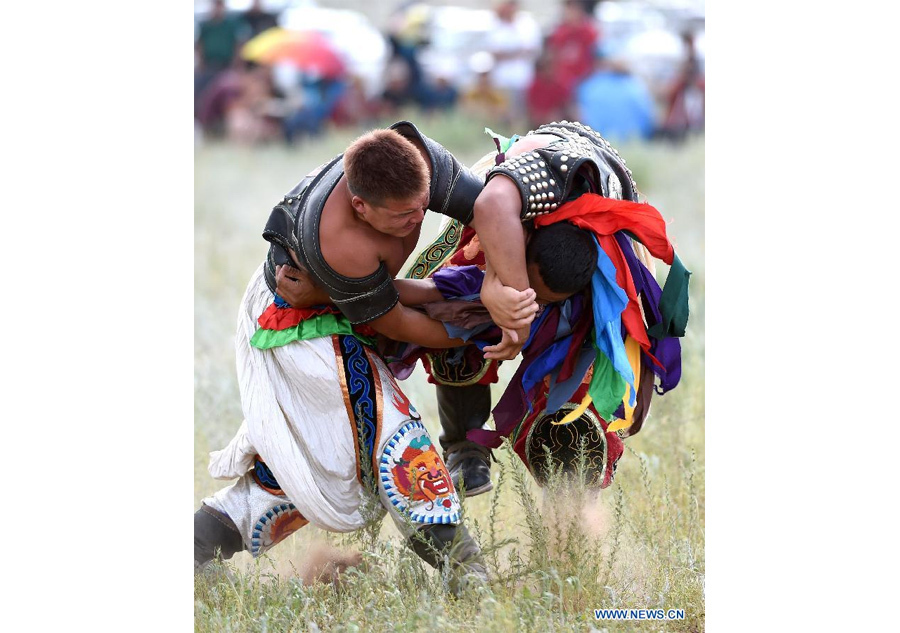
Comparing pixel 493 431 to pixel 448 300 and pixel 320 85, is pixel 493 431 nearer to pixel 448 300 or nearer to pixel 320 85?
pixel 448 300

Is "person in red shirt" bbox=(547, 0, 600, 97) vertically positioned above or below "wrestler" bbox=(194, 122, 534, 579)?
above

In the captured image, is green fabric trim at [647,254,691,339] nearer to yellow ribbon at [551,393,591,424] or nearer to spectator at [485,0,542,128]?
yellow ribbon at [551,393,591,424]

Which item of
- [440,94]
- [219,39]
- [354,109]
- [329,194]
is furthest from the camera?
[219,39]

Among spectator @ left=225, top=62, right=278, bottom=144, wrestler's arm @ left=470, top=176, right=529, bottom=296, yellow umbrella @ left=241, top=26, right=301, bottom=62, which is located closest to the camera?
wrestler's arm @ left=470, top=176, right=529, bottom=296

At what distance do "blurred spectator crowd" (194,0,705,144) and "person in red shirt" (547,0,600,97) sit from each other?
0.04 ft

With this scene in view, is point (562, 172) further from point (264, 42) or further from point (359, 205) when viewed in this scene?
point (264, 42)

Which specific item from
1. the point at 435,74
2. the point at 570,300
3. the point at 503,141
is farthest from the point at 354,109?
the point at 570,300

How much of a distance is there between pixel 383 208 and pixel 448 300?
23.3 inches

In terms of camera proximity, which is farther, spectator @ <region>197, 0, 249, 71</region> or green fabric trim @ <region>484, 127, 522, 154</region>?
spectator @ <region>197, 0, 249, 71</region>

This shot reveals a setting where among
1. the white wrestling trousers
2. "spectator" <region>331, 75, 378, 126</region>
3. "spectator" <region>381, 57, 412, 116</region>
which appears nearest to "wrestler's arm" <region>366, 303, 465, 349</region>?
the white wrestling trousers

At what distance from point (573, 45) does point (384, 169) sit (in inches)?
369

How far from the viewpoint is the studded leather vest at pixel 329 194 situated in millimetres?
3621

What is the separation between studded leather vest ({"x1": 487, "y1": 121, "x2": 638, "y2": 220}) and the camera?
11.9ft

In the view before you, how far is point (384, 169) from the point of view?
3.43m
